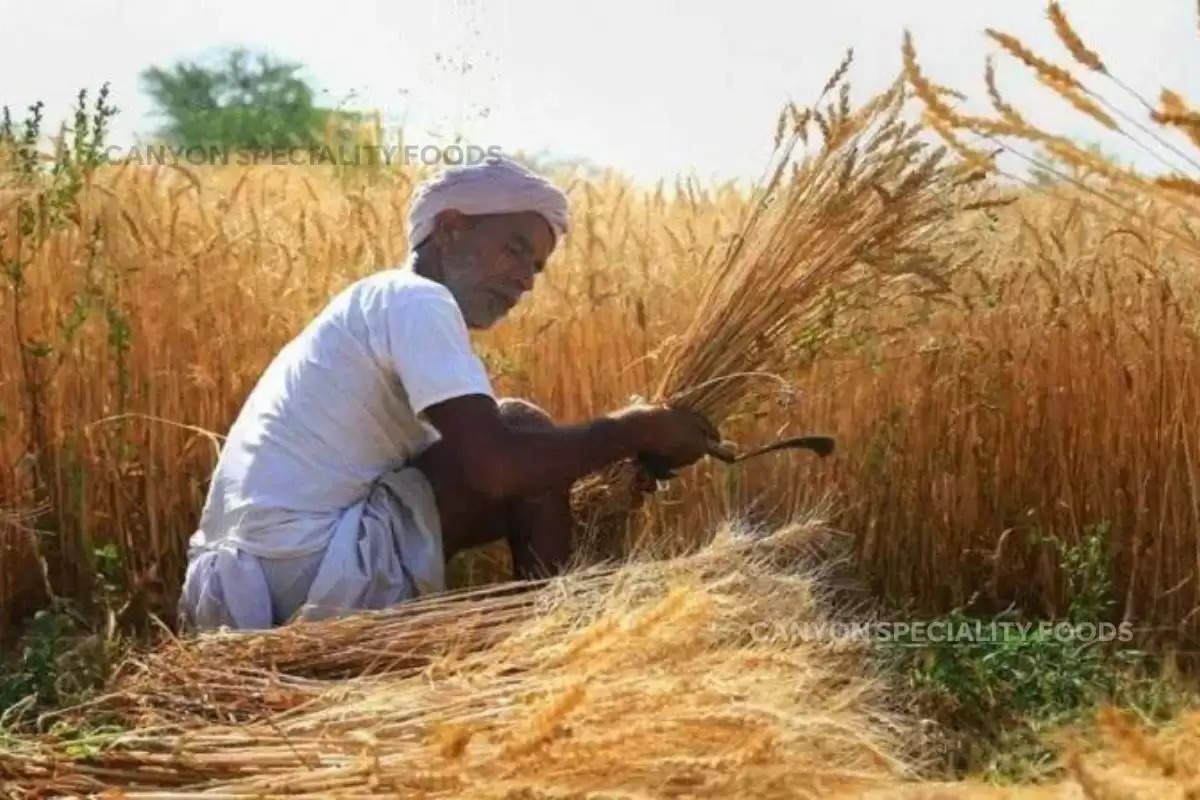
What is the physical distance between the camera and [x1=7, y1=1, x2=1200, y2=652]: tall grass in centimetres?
369

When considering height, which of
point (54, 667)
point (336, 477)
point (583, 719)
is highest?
point (336, 477)

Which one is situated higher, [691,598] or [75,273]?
[75,273]

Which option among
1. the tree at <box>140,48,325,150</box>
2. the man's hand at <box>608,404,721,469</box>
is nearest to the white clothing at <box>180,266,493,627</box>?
the man's hand at <box>608,404,721,469</box>

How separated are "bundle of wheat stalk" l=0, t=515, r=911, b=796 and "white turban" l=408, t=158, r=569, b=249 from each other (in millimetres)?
752

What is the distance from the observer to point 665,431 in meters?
2.95

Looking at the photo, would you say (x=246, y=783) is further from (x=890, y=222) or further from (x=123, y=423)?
(x=123, y=423)

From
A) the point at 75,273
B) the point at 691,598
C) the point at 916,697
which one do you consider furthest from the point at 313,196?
the point at 691,598

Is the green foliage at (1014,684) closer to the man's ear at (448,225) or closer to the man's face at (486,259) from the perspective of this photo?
the man's face at (486,259)

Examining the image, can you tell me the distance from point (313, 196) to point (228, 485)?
180 centimetres

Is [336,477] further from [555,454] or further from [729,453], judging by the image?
[729,453]

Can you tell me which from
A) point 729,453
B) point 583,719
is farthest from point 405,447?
point 583,719

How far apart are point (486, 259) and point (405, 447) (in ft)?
1.01

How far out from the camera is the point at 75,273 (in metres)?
3.80

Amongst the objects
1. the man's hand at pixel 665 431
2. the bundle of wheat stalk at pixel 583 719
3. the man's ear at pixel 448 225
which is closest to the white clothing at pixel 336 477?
the man's ear at pixel 448 225
